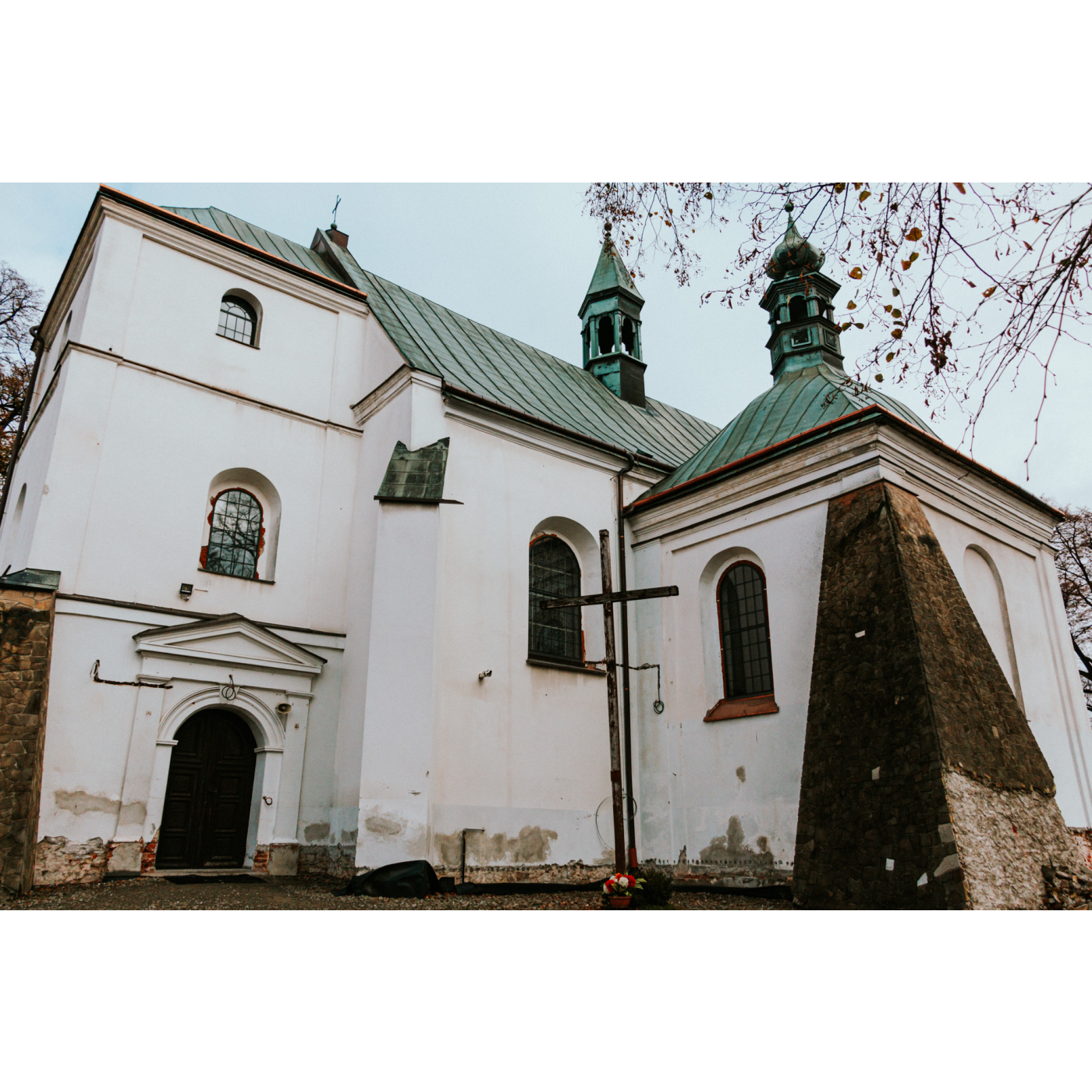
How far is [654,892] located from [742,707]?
348 cm

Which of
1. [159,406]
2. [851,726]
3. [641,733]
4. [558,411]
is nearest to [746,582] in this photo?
[641,733]

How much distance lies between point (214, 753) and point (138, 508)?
326cm

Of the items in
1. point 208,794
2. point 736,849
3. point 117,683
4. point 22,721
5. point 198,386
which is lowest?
point 736,849

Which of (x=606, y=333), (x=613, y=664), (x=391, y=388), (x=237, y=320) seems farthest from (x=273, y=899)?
(x=606, y=333)

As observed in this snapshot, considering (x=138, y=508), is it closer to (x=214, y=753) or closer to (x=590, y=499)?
(x=214, y=753)

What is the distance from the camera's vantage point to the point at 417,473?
11172mm

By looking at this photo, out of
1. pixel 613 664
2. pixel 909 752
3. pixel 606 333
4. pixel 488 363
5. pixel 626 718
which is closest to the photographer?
pixel 909 752

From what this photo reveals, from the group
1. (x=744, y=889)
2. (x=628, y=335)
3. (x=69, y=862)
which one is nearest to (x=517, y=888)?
(x=744, y=889)

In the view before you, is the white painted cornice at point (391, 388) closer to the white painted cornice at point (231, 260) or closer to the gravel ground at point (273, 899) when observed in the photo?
the white painted cornice at point (231, 260)

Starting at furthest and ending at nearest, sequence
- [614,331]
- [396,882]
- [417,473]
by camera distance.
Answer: [614,331] < [417,473] < [396,882]

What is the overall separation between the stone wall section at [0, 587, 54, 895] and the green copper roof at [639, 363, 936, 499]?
8.86 meters

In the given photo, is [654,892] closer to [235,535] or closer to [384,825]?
[384,825]

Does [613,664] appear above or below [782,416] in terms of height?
below

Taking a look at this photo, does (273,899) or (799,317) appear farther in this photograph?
(799,317)
